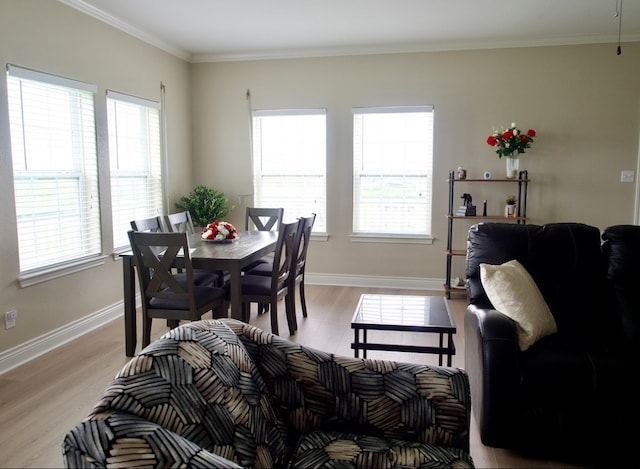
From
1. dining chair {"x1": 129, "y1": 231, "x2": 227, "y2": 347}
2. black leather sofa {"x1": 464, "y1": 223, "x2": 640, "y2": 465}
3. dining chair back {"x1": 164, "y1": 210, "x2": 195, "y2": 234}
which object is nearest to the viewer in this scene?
black leather sofa {"x1": 464, "y1": 223, "x2": 640, "y2": 465}

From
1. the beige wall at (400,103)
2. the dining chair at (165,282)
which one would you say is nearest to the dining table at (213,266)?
the dining chair at (165,282)

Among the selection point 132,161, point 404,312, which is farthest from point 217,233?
point 404,312

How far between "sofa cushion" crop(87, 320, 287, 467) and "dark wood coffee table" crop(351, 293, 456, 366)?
1026mm

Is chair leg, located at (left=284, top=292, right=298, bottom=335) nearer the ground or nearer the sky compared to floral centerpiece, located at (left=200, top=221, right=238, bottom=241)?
nearer the ground

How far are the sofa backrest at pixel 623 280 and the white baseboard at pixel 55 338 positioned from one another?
377 centimetres

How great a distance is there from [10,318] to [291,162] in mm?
3378

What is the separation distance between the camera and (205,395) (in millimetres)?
1483

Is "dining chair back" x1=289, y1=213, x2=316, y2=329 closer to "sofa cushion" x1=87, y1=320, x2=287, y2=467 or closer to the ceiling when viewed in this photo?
the ceiling

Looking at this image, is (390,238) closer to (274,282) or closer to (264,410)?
(274,282)

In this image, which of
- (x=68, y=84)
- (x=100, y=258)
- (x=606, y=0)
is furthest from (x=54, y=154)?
(x=606, y=0)

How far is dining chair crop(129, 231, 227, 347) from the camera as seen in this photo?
10.7 ft

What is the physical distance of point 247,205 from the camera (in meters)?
6.09

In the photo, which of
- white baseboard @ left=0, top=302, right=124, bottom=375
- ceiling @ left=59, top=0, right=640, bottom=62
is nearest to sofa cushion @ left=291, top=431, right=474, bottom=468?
white baseboard @ left=0, top=302, right=124, bottom=375

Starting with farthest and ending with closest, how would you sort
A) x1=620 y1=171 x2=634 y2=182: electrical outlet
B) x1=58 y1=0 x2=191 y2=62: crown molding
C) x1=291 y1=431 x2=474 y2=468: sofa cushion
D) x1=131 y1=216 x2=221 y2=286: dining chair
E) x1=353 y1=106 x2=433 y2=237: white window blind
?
1. x1=353 y1=106 x2=433 y2=237: white window blind
2. x1=620 y1=171 x2=634 y2=182: electrical outlet
3. x1=58 y1=0 x2=191 y2=62: crown molding
4. x1=131 y1=216 x2=221 y2=286: dining chair
5. x1=291 y1=431 x2=474 y2=468: sofa cushion
